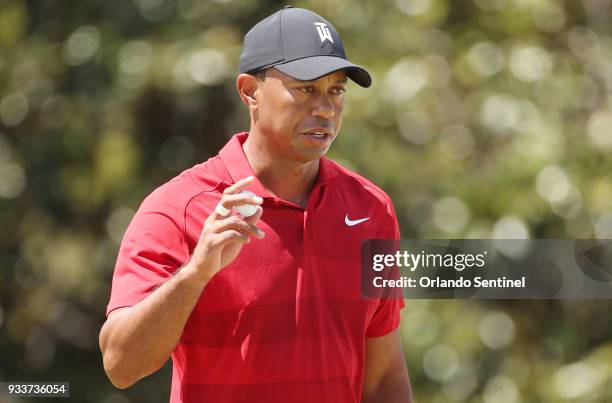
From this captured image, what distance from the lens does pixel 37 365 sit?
6238 millimetres

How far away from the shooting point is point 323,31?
116 inches

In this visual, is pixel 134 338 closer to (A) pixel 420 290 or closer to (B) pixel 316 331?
(B) pixel 316 331

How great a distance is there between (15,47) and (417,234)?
7.67 feet

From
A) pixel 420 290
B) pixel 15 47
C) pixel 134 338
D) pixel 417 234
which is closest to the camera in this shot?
pixel 134 338

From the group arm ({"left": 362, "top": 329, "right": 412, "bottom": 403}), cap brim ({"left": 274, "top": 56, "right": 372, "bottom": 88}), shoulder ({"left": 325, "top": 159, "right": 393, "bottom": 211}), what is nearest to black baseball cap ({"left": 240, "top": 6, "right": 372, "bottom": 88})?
cap brim ({"left": 274, "top": 56, "right": 372, "bottom": 88})

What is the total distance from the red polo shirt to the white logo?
1.26 ft

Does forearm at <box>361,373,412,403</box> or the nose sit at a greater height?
the nose

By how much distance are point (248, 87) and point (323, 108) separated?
0.27 meters

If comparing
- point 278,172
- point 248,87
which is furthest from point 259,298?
point 248,87

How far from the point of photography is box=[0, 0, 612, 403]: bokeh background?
553 centimetres

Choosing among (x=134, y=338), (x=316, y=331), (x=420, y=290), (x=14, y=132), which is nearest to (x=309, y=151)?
(x=316, y=331)

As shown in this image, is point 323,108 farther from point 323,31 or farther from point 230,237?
point 230,237

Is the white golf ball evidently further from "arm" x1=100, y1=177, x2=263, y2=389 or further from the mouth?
the mouth
